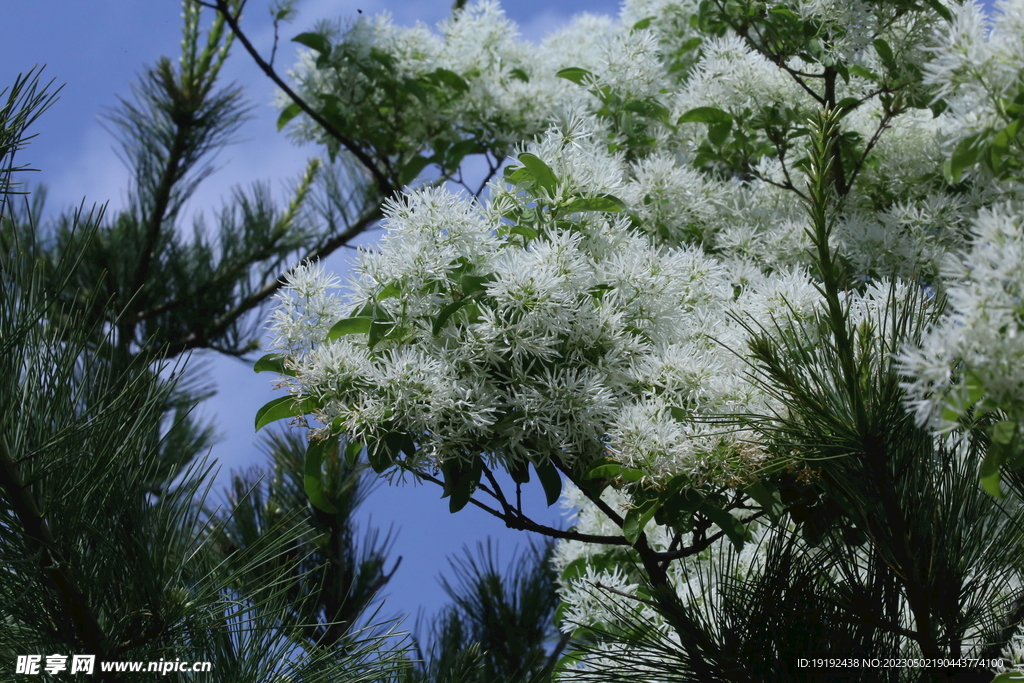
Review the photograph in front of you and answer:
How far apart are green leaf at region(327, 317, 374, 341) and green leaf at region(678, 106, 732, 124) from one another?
44.4 inches

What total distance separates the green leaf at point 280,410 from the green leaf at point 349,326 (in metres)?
0.12

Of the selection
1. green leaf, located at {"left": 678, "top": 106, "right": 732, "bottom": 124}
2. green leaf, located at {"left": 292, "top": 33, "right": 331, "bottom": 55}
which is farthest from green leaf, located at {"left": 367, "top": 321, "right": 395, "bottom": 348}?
→ green leaf, located at {"left": 292, "top": 33, "right": 331, "bottom": 55}

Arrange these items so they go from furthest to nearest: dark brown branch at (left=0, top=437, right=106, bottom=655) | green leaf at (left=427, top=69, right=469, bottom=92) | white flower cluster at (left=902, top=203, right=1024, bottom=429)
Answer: green leaf at (left=427, top=69, right=469, bottom=92) < dark brown branch at (left=0, top=437, right=106, bottom=655) < white flower cluster at (left=902, top=203, right=1024, bottom=429)

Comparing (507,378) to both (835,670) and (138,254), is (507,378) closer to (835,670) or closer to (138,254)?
(835,670)

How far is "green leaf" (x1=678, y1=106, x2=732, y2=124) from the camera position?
2186 mm

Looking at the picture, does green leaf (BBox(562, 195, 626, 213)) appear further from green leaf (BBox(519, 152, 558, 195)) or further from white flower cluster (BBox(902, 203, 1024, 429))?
white flower cluster (BBox(902, 203, 1024, 429))

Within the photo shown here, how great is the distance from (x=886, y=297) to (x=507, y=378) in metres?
0.59

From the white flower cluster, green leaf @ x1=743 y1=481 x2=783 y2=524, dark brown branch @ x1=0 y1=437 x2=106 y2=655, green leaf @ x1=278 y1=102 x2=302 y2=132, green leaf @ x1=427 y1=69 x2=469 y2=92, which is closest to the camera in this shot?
the white flower cluster

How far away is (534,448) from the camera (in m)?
1.44

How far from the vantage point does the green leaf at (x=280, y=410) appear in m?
1.40

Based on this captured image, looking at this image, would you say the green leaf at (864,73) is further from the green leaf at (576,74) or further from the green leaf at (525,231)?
the green leaf at (525,231)

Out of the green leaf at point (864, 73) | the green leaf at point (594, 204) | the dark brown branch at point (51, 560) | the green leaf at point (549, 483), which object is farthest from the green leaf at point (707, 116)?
the dark brown branch at point (51, 560)

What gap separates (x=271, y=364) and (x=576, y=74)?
126cm

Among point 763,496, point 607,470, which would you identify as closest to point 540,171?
point 607,470
